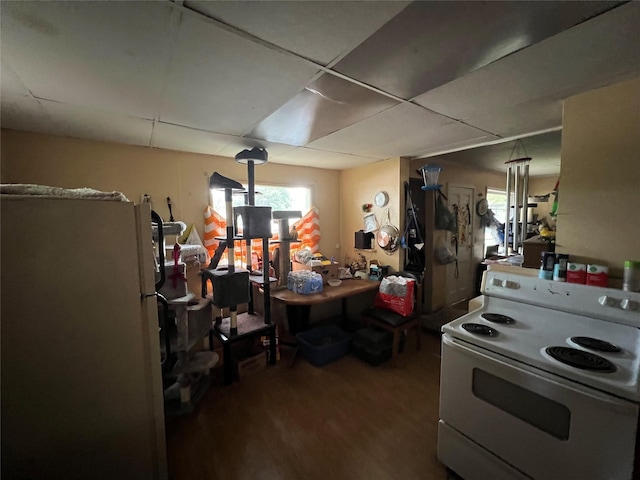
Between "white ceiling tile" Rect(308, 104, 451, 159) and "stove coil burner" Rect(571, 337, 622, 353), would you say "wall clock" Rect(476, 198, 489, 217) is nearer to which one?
"white ceiling tile" Rect(308, 104, 451, 159)

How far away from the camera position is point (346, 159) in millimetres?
3066

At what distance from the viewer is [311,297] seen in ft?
8.34

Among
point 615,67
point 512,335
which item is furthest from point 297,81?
point 512,335

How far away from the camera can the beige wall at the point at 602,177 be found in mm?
1367

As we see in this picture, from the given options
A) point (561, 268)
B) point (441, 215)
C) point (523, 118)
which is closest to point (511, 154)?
point (441, 215)

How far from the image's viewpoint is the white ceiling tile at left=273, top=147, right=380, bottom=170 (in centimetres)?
276

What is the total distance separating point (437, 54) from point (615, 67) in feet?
2.98

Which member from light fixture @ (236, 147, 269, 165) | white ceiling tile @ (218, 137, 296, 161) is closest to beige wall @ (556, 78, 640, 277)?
white ceiling tile @ (218, 137, 296, 161)

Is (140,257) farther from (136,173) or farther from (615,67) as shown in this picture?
(615,67)

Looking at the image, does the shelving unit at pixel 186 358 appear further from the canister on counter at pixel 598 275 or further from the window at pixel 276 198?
the canister on counter at pixel 598 275

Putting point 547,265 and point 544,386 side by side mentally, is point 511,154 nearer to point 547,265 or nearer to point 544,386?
point 547,265

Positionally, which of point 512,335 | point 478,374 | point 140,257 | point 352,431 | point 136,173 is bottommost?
point 352,431

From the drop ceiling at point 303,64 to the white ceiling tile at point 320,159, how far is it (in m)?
0.69

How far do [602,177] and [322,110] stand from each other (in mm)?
1697
